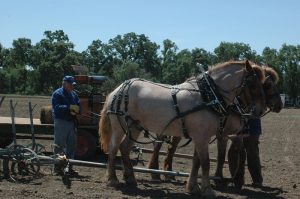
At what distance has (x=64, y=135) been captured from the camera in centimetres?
957

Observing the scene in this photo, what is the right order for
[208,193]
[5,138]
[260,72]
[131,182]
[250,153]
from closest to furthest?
1. [208,193]
2. [260,72]
3. [131,182]
4. [250,153]
5. [5,138]

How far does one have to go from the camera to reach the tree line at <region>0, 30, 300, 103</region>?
285ft

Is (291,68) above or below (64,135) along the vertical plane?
above

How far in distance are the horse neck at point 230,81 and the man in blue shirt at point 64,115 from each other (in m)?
2.95

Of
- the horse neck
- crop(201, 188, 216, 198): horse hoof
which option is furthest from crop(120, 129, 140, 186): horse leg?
the horse neck

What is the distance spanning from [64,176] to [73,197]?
68.9 inches

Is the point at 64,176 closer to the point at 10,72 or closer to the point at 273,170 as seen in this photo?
the point at 273,170

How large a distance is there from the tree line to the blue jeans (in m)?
76.6

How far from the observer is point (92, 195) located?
741 centimetres

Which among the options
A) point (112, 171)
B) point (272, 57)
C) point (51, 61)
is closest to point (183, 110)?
point (112, 171)

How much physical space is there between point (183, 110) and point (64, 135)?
289 cm

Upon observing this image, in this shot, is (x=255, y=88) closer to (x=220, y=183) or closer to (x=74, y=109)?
(x=220, y=183)

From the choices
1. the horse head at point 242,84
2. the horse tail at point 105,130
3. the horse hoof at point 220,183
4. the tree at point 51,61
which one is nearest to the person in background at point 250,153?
the horse hoof at point 220,183

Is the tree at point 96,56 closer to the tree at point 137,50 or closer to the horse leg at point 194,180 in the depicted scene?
the tree at point 137,50
